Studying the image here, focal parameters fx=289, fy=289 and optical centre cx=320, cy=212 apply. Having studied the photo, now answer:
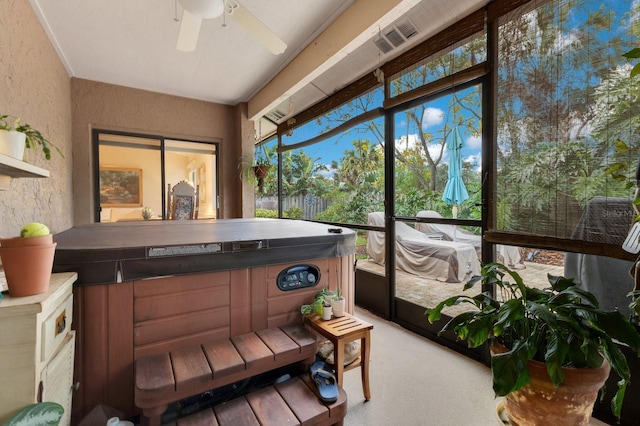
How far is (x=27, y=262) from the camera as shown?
890 mm

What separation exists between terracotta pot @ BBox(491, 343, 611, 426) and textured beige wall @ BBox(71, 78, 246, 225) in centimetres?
442

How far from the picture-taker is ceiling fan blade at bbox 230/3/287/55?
5.78 ft

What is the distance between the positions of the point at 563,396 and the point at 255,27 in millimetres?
2433

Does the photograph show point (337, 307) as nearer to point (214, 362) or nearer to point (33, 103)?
point (214, 362)

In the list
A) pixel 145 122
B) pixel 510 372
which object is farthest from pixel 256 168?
pixel 510 372

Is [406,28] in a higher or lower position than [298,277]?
higher

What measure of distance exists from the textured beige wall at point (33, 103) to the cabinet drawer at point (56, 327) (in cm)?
121

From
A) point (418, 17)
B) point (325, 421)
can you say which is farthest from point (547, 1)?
point (325, 421)

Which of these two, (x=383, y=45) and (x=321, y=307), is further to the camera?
(x=383, y=45)

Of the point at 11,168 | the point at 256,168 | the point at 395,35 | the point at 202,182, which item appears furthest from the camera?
the point at 202,182

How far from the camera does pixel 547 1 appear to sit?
173 centimetres

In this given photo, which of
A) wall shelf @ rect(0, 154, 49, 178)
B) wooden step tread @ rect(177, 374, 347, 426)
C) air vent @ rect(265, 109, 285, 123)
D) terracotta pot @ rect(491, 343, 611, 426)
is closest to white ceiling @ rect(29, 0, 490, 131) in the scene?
air vent @ rect(265, 109, 285, 123)

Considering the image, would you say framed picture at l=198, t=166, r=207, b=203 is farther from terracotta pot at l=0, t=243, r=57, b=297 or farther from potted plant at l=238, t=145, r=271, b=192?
terracotta pot at l=0, t=243, r=57, b=297

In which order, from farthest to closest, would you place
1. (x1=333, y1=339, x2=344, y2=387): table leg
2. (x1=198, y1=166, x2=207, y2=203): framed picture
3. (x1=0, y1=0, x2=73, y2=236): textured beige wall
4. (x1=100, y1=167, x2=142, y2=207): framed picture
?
(x1=100, y1=167, x2=142, y2=207): framed picture < (x1=198, y1=166, x2=207, y2=203): framed picture < (x1=0, y1=0, x2=73, y2=236): textured beige wall < (x1=333, y1=339, x2=344, y2=387): table leg
